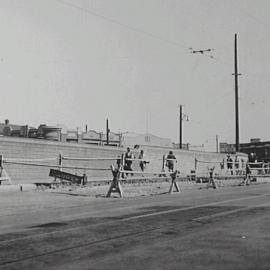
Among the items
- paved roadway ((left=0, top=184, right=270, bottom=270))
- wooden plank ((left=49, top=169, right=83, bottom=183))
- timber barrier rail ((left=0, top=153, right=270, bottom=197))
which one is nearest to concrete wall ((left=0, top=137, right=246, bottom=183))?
timber barrier rail ((left=0, top=153, right=270, bottom=197))

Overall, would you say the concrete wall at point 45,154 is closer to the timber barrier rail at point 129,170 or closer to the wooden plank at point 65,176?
the timber barrier rail at point 129,170

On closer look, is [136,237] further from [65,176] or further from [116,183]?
[65,176]

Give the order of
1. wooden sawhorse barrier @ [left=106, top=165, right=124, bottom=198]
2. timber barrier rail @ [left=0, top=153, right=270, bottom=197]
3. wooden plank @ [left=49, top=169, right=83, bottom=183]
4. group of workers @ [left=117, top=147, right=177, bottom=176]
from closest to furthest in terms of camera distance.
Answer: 1. wooden sawhorse barrier @ [left=106, top=165, right=124, bottom=198]
2. timber barrier rail @ [left=0, top=153, right=270, bottom=197]
3. wooden plank @ [left=49, top=169, right=83, bottom=183]
4. group of workers @ [left=117, top=147, right=177, bottom=176]

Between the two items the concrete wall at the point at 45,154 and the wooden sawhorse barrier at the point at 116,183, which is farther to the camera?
the concrete wall at the point at 45,154

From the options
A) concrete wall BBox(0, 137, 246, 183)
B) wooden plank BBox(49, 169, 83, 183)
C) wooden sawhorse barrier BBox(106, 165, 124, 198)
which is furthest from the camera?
concrete wall BBox(0, 137, 246, 183)

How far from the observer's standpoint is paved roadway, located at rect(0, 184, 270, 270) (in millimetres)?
6238

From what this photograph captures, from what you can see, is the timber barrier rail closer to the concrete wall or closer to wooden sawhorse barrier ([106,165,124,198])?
wooden sawhorse barrier ([106,165,124,198])

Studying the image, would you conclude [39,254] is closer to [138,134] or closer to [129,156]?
[129,156]

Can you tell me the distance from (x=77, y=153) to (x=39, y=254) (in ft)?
82.5

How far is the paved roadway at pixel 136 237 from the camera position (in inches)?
246

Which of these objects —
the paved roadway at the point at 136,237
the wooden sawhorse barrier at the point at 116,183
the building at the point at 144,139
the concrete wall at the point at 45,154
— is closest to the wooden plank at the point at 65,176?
the concrete wall at the point at 45,154

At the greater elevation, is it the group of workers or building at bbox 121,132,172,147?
building at bbox 121,132,172,147

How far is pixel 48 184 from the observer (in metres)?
20.3

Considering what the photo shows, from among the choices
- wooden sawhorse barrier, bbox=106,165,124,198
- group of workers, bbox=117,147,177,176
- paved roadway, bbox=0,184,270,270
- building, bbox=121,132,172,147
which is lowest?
paved roadway, bbox=0,184,270,270
